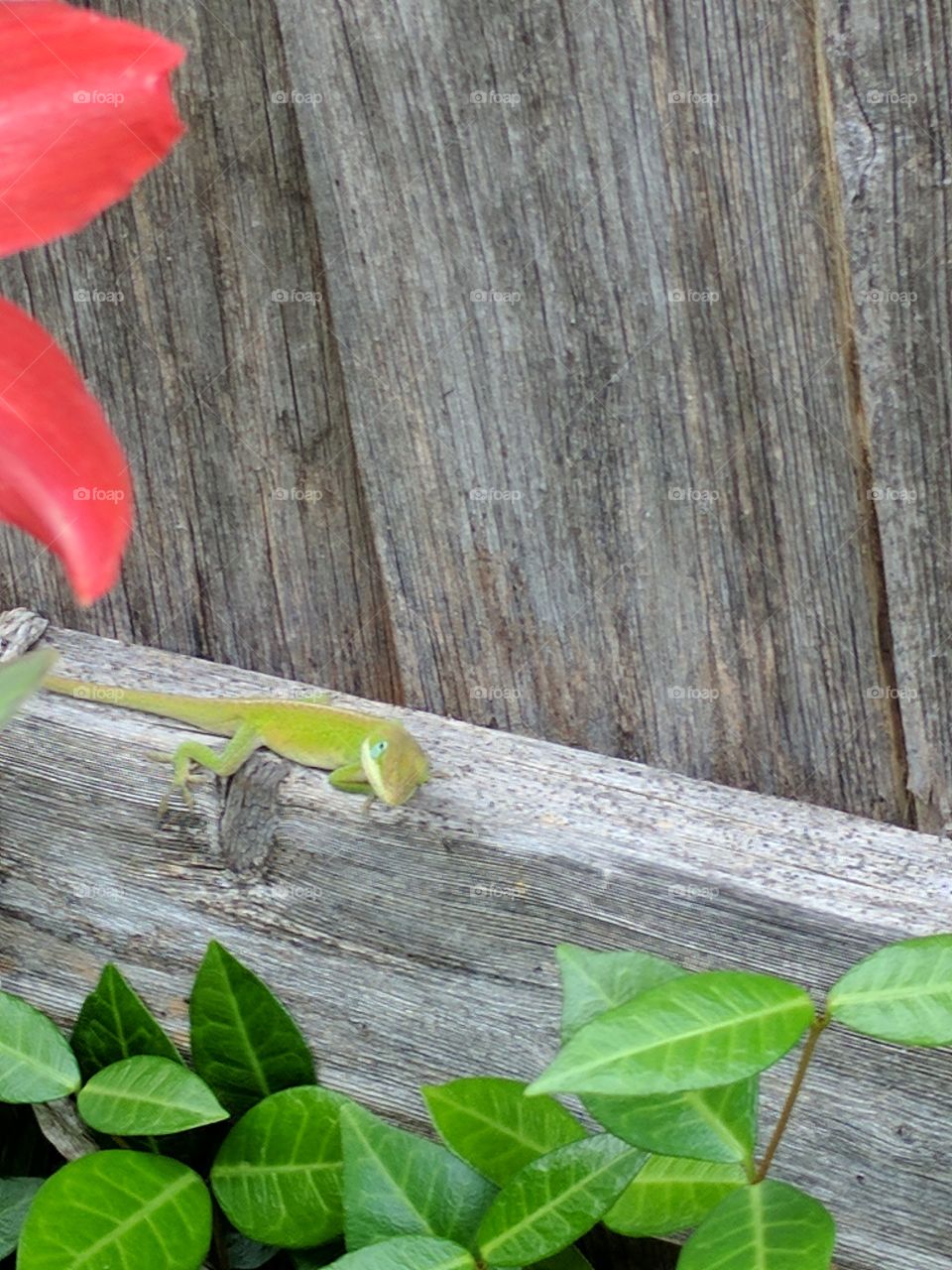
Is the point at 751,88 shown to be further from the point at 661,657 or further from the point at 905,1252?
the point at 905,1252

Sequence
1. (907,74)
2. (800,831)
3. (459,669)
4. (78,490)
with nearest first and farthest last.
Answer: (78,490), (907,74), (800,831), (459,669)

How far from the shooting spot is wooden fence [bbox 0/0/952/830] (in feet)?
4.47

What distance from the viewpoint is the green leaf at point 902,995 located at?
36.4 inches

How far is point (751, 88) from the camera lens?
1334mm

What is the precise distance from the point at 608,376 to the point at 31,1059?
36.7 inches

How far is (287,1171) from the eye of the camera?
5.05 ft

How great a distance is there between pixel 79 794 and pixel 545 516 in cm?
66

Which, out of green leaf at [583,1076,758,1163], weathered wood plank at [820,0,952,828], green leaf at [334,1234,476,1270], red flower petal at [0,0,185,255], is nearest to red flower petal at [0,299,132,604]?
red flower petal at [0,0,185,255]

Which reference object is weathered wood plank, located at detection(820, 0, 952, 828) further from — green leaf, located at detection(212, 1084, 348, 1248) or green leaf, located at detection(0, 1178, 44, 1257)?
green leaf, located at detection(0, 1178, 44, 1257)

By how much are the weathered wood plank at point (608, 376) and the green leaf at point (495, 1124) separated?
45 centimetres

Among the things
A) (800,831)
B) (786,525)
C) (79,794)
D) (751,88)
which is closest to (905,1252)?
(800,831)

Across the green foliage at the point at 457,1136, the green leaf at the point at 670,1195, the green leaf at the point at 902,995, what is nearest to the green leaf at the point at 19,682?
the green foliage at the point at 457,1136

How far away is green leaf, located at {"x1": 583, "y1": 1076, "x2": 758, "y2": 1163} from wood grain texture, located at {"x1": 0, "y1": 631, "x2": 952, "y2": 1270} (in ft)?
1.37

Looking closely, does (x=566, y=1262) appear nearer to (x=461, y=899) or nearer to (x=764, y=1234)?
(x=461, y=899)
